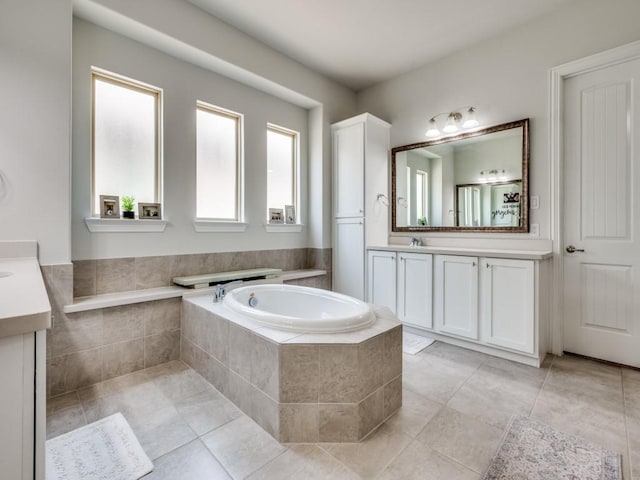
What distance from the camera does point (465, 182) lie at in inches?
120

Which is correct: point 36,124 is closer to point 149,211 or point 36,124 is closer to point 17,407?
point 149,211

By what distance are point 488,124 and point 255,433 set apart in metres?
3.11

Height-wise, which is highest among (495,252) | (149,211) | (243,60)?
(243,60)

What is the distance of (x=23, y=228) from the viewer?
1.81 m

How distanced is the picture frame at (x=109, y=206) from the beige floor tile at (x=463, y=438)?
97.9 inches

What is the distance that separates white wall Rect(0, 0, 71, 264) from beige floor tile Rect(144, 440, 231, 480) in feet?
4.47

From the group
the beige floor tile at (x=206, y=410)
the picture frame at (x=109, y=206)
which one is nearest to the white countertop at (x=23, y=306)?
the beige floor tile at (x=206, y=410)

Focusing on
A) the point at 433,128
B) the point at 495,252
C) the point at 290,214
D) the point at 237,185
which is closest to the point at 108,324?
the point at 237,185

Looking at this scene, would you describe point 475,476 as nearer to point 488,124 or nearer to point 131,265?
point 131,265

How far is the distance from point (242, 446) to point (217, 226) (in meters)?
1.91

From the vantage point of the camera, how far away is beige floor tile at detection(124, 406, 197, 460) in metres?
1.50

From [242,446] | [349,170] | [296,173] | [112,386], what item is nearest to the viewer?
[242,446]

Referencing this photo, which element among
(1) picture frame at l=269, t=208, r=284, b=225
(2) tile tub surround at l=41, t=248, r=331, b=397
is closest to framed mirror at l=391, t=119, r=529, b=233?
(1) picture frame at l=269, t=208, r=284, b=225

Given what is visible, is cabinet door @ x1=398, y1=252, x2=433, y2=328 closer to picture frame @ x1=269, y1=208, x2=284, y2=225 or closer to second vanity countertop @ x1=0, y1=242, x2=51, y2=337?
picture frame @ x1=269, y1=208, x2=284, y2=225
